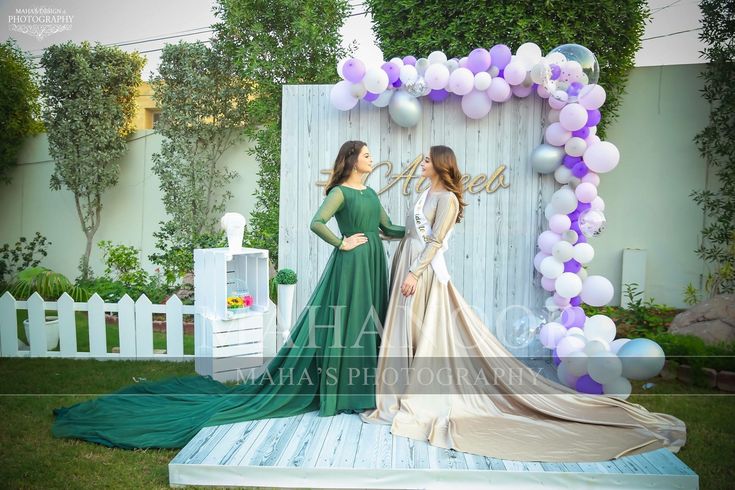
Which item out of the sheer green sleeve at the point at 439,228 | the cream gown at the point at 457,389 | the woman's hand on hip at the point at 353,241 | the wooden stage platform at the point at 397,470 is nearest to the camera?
the wooden stage platform at the point at 397,470

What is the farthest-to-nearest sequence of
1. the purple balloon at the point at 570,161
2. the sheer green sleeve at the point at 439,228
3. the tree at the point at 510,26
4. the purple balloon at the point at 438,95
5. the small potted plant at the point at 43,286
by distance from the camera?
the small potted plant at the point at 43,286, the tree at the point at 510,26, the purple balloon at the point at 438,95, the purple balloon at the point at 570,161, the sheer green sleeve at the point at 439,228

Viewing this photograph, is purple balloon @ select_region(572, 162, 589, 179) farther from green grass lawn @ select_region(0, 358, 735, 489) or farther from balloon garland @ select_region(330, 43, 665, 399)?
green grass lawn @ select_region(0, 358, 735, 489)

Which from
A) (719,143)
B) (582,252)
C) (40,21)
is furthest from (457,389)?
(40,21)

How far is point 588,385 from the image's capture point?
15.0 ft

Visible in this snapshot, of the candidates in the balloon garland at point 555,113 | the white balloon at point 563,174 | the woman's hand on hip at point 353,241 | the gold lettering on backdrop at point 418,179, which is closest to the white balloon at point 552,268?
the balloon garland at point 555,113

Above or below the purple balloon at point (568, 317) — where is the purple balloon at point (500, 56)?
above

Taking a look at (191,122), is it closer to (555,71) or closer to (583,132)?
(555,71)

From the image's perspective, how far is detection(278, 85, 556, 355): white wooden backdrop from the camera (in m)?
5.51

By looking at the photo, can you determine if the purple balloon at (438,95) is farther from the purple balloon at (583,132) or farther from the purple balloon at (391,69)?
the purple balloon at (583,132)

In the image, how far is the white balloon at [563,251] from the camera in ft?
16.6

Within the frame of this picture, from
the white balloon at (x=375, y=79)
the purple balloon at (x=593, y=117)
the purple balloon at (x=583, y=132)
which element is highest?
the white balloon at (x=375, y=79)

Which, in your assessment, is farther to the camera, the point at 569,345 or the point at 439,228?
the point at 569,345

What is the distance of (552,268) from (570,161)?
91 cm

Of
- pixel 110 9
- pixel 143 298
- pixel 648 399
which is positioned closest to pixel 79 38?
pixel 110 9
